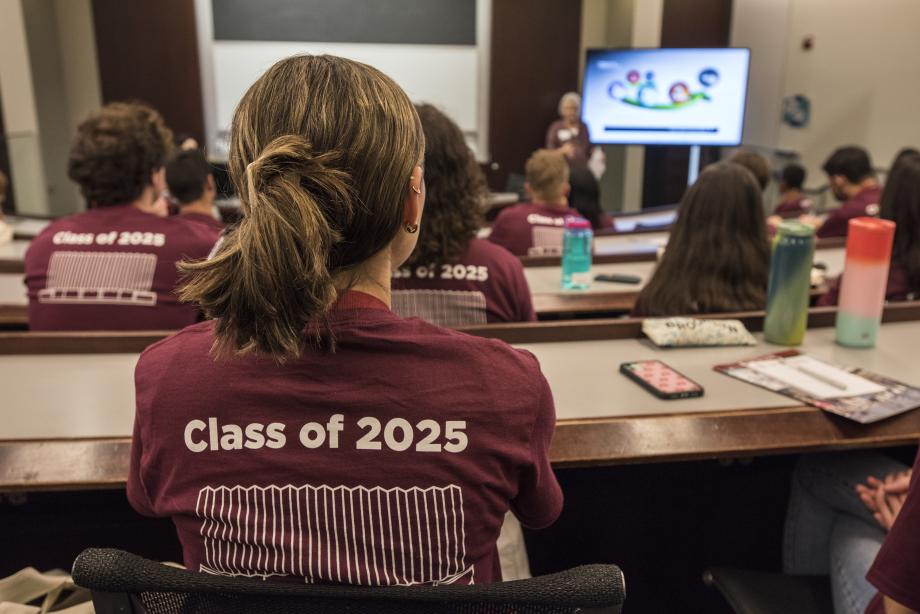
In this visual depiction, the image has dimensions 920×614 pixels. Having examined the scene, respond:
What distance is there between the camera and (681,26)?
6746 millimetres

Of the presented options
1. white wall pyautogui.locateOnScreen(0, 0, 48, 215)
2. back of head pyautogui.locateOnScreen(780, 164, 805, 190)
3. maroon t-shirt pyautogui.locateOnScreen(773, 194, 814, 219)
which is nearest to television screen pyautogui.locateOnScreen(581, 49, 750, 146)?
back of head pyautogui.locateOnScreen(780, 164, 805, 190)

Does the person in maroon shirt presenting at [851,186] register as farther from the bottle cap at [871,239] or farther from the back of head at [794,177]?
the bottle cap at [871,239]

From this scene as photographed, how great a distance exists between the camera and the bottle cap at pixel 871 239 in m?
1.64

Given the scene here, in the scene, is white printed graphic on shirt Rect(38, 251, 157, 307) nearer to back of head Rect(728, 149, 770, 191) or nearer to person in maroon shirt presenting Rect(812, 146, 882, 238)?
back of head Rect(728, 149, 770, 191)

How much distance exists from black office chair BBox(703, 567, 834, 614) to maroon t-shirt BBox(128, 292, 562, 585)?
64 centimetres

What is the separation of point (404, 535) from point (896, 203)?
2.09 metres

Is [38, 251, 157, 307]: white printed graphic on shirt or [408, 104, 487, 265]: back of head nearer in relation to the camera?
[408, 104, 487, 265]: back of head


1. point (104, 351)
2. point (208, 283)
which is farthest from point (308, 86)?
point (104, 351)

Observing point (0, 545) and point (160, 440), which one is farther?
point (0, 545)

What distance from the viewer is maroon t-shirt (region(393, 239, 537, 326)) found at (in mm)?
1852

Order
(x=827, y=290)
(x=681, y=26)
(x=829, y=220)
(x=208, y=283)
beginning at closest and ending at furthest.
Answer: (x=208, y=283) → (x=827, y=290) → (x=829, y=220) → (x=681, y=26)

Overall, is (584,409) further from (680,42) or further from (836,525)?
(680,42)

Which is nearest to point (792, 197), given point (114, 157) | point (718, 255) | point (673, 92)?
point (673, 92)

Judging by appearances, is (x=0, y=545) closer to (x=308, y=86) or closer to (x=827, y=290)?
(x=308, y=86)
